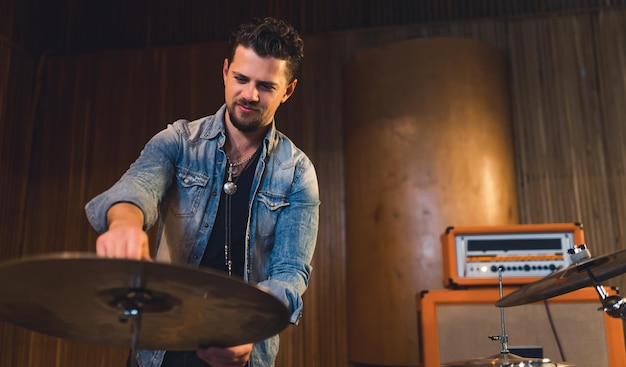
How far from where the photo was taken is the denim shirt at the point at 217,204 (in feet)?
4.83

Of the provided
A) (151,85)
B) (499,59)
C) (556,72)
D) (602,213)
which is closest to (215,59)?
(151,85)

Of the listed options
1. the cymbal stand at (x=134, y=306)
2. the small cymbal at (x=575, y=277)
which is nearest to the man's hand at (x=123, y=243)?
the cymbal stand at (x=134, y=306)

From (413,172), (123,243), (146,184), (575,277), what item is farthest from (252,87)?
(413,172)

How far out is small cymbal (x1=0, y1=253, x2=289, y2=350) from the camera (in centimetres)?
75

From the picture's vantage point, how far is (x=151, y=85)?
4.19 m

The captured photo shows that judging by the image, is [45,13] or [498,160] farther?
[45,13]

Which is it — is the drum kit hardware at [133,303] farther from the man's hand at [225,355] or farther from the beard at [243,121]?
the beard at [243,121]

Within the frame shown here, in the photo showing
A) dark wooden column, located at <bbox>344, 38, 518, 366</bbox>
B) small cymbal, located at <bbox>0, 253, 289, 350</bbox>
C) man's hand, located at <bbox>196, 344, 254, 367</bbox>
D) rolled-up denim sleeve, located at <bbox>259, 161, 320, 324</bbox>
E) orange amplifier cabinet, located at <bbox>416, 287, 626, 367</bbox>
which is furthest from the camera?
dark wooden column, located at <bbox>344, 38, 518, 366</bbox>

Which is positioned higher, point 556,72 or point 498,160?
point 556,72

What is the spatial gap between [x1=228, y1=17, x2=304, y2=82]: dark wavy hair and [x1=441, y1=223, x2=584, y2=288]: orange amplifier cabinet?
140 cm

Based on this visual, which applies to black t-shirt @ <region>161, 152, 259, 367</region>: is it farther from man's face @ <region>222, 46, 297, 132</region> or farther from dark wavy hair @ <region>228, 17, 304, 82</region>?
dark wavy hair @ <region>228, 17, 304, 82</region>

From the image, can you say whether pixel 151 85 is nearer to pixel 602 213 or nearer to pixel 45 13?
pixel 45 13

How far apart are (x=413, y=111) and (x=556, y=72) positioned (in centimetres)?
106

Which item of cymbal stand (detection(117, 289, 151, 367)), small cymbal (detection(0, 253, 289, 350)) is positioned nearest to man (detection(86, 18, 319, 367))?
small cymbal (detection(0, 253, 289, 350))
